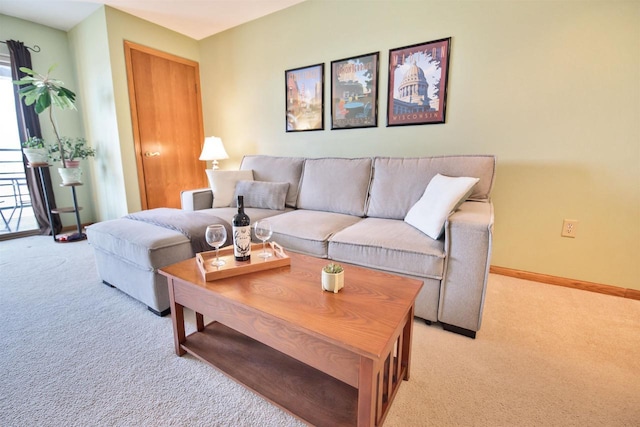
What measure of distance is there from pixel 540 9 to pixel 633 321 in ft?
6.67

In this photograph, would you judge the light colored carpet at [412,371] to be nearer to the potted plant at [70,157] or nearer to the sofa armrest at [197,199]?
the sofa armrest at [197,199]

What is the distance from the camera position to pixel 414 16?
7.53 feet

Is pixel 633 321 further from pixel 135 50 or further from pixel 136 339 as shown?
pixel 135 50

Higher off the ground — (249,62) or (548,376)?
(249,62)

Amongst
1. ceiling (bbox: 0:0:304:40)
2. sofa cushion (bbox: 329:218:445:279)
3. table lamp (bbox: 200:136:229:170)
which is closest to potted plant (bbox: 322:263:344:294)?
sofa cushion (bbox: 329:218:445:279)

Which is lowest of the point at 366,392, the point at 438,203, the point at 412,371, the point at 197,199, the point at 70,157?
the point at 412,371

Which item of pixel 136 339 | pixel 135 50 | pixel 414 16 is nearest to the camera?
pixel 136 339

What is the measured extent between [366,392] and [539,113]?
2.21 meters

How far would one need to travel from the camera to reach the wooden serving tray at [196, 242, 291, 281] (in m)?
1.16

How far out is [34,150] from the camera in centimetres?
300

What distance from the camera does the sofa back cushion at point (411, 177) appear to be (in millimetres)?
1880

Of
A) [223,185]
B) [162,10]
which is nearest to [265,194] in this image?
[223,185]

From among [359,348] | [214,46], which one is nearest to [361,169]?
[359,348]

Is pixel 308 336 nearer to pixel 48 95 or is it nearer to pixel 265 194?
pixel 265 194
